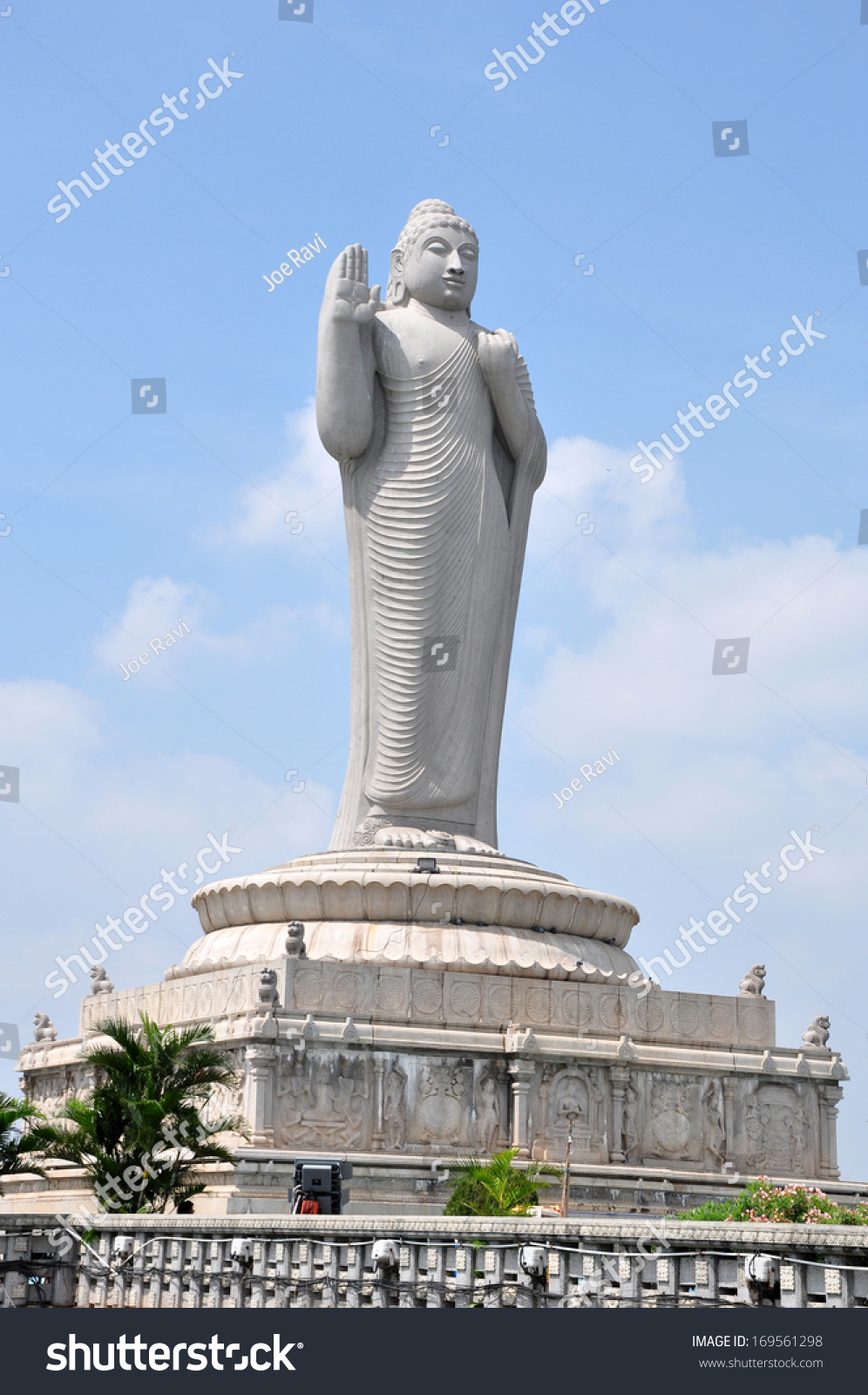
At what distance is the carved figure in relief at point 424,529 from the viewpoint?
2614cm

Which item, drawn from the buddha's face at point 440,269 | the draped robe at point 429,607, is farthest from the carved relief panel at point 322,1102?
the buddha's face at point 440,269

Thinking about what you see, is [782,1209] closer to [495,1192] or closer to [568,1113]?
[495,1192]

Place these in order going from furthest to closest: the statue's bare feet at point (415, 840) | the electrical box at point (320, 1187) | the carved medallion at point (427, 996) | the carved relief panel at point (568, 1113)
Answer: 1. the statue's bare feet at point (415, 840)
2. the carved medallion at point (427, 996)
3. the carved relief panel at point (568, 1113)
4. the electrical box at point (320, 1187)

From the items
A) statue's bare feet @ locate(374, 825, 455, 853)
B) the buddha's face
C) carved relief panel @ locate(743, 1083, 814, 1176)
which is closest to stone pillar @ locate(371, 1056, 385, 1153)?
statue's bare feet @ locate(374, 825, 455, 853)

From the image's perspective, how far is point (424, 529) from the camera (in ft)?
86.6

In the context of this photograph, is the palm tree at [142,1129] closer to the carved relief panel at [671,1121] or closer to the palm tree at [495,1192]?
the palm tree at [495,1192]

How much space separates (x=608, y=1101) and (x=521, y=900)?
2.69m

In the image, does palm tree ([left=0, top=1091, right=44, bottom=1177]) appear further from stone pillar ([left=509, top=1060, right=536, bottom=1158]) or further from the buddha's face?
the buddha's face

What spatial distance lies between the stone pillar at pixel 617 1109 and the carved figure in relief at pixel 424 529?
407 centimetres

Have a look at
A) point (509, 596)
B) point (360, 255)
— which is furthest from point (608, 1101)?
point (360, 255)

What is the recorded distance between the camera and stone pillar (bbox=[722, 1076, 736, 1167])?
2297 centimetres

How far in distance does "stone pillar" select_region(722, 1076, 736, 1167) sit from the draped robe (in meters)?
4.70
